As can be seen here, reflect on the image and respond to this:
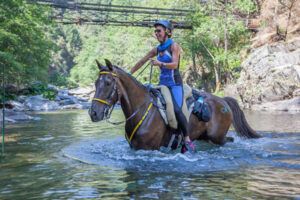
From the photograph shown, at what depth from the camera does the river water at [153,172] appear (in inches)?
241

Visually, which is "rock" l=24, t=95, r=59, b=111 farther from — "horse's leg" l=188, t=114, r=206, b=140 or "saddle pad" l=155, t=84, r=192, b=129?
"saddle pad" l=155, t=84, r=192, b=129

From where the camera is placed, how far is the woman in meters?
8.36

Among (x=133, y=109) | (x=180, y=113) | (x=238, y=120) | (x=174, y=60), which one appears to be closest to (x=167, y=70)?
(x=174, y=60)

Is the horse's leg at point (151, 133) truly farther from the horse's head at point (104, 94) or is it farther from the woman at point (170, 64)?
the horse's head at point (104, 94)

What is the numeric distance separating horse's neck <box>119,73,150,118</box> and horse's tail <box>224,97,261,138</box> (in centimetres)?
319

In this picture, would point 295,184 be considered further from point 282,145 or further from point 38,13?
point 38,13

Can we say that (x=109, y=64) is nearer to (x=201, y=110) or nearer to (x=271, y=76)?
(x=201, y=110)

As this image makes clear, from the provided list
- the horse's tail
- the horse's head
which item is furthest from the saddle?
the horse's tail

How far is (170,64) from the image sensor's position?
8.29 m

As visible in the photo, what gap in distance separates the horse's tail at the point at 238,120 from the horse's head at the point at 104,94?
3864 mm

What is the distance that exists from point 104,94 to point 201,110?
2482 mm

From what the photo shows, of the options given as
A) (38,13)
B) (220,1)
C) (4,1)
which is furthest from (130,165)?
(220,1)

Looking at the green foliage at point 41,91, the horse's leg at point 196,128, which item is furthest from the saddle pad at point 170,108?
the green foliage at point 41,91

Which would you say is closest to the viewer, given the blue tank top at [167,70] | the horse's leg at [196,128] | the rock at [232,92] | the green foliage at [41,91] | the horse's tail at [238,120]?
the blue tank top at [167,70]
